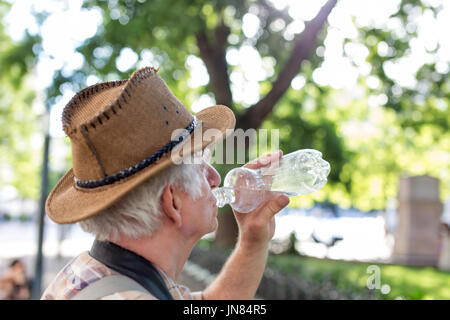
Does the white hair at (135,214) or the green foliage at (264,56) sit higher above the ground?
the green foliage at (264,56)

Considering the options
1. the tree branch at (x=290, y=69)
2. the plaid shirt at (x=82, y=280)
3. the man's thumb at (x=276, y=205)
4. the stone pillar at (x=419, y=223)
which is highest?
the tree branch at (x=290, y=69)

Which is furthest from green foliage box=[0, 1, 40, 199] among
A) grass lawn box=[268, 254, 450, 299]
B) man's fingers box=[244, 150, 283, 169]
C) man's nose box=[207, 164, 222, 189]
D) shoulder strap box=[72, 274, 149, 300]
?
shoulder strap box=[72, 274, 149, 300]

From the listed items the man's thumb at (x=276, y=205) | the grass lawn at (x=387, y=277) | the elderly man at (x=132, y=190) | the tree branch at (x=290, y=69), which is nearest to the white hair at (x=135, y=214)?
the elderly man at (x=132, y=190)

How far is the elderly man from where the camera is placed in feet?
5.14

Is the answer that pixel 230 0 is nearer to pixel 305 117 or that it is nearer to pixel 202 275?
pixel 202 275

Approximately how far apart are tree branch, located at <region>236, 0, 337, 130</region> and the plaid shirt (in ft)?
23.6

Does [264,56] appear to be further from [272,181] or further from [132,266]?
[132,266]

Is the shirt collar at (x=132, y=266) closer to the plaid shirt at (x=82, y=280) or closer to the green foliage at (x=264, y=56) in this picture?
the plaid shirt at (x=82, y=280)

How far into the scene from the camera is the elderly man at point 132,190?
1565 millimetres

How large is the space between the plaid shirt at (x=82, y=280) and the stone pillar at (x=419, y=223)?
1475cm

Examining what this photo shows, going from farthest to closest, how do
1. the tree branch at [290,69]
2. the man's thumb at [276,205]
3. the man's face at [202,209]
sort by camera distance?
the tree branch at [290,69] → the man's thumb at [276,205] → the man's face at [202,209]

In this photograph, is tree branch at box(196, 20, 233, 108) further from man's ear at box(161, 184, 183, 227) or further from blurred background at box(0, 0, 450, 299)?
man's ear at box(161, 184, 183, 227)

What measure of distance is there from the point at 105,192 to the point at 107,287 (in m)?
0.33
